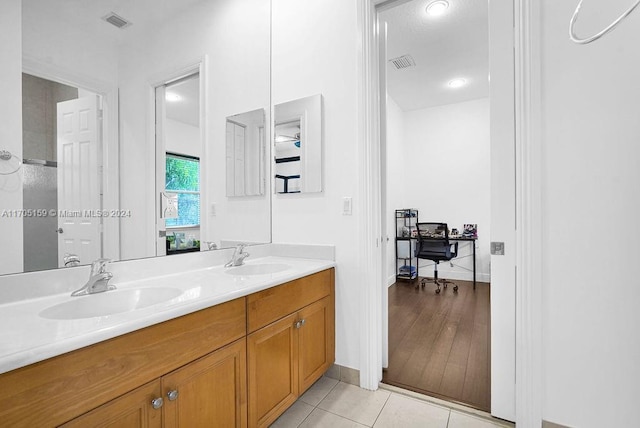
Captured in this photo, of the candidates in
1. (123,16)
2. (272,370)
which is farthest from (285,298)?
(123,16)

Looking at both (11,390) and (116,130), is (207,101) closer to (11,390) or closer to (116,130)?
(116,130)

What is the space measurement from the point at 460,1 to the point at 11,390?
11.2 ft

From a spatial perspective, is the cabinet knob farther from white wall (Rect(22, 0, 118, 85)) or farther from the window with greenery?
white wall (Rect(22, 0, 118, 85))

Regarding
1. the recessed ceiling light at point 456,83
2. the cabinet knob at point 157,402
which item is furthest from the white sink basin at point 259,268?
the recessed ceiling light at point 456,83

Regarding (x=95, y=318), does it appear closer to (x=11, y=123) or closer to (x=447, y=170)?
(x=11, y=123)

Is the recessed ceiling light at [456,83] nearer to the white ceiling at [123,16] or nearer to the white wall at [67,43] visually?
the white ceiling at [123,16]

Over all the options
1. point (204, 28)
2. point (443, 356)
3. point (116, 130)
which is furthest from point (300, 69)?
point (443, 356)

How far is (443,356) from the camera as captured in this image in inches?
92.7

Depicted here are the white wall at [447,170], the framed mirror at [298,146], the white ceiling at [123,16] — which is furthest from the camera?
the white wall at [447,170]

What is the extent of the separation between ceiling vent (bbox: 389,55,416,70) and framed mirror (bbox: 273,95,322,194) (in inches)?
76.8

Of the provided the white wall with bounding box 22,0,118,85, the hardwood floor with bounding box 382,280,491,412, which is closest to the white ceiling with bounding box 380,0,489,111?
the white wall with bounding box 22,0,118,85

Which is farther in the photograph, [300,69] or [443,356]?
[443,356]

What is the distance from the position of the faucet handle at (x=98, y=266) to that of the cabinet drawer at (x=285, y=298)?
24.0 inches

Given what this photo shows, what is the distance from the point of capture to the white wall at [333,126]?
6.45 ft
